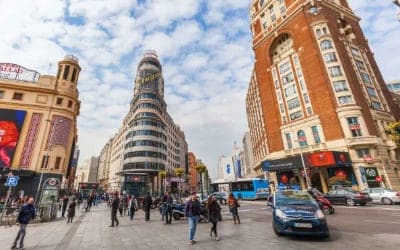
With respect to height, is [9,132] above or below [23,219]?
above

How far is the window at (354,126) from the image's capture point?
32625 millimetres

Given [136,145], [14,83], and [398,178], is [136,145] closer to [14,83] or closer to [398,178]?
[14,83]

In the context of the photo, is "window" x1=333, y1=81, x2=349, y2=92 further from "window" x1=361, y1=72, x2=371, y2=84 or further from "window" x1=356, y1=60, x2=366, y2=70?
"window" x1=356, y1=60, x2=366, y2=70

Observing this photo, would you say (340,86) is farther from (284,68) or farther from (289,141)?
(289,141)

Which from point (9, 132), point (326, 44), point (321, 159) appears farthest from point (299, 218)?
point (326, 44)

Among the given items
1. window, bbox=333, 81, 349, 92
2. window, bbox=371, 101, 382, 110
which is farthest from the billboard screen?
window, bbox=371, 101, 382, 110

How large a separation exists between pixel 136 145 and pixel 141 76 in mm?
28424

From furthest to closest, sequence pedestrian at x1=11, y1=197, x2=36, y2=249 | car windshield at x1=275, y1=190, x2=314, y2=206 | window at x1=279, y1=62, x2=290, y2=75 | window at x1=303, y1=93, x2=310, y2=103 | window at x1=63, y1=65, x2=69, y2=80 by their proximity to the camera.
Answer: window at x1=279, y1=62, x2=290, y2=75
window at x1=303, y1=93, x2=310, y2=103
window at x1=63, y1=65, x2=69, y2=80
car windshield at x1=275, y1=190, x2=314, y2=206
pedestrian at x1=11, y1=197, x2=36, y2=249

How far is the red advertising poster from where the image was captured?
30.7 meters

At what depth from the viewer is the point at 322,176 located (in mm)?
34031

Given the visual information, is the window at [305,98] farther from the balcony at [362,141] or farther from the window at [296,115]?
the balcony at [362,141]

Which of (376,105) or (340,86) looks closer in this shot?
(340,86)

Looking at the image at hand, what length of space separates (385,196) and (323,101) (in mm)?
19389

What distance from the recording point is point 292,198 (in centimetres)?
868
